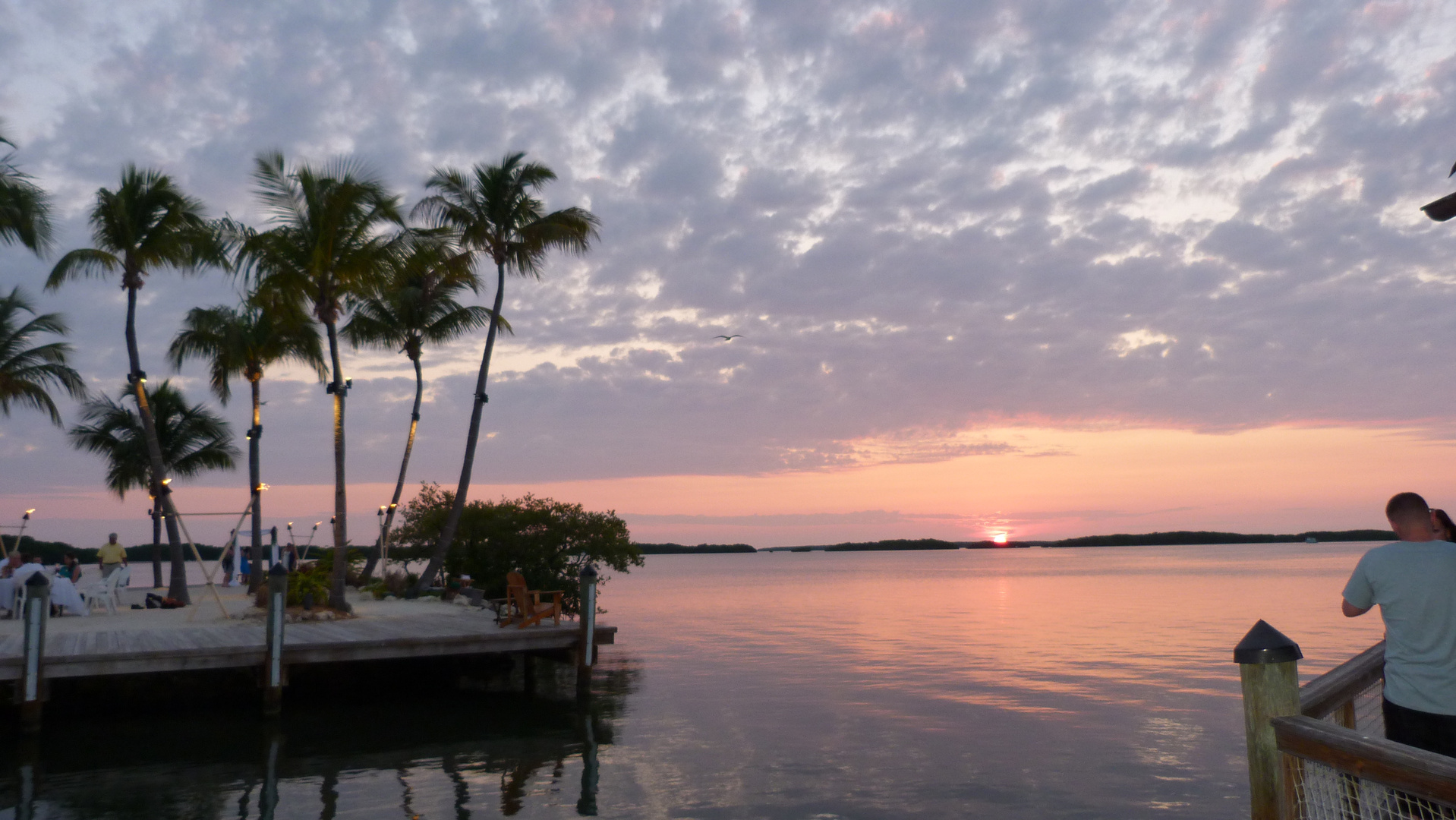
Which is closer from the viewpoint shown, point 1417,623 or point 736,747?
point 1417,623

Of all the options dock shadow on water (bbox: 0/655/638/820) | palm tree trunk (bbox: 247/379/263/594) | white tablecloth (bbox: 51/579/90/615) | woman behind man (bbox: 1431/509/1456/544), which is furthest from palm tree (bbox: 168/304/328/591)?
woman behind man (bbox: 1431/509/1456/544)

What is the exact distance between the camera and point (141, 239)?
23844mm

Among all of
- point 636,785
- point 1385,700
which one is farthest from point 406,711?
point 1385,700

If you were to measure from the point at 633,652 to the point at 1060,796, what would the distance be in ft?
62.1

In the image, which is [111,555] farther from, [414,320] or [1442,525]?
[1442,525]

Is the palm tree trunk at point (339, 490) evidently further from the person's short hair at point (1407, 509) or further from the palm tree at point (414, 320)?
the person's short hair at point (1407, 509)

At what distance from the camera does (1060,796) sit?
1221 cm

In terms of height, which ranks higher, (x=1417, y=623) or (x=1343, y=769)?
(x=1417, y=623)

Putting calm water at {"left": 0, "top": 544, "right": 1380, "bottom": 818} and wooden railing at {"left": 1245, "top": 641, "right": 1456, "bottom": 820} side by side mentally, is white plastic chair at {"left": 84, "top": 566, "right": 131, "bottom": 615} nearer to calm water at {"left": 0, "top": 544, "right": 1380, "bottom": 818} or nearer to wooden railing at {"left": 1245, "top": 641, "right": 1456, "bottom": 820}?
calm water at {"left": 0, "top": 544, "right": 1380, "bottom": 818}

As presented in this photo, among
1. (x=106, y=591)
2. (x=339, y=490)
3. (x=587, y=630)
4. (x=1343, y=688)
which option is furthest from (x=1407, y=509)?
(x=106, y=591)

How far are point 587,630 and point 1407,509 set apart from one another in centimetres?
1460

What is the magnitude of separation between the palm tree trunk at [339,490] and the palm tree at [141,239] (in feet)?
14.9

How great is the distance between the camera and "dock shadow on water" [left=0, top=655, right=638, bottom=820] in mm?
11508

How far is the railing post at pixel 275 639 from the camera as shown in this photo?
591 inches
